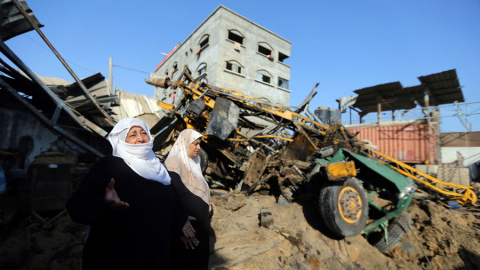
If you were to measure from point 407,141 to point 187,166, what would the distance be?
1560cm

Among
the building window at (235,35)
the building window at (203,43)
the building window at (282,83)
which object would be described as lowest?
the building window at (282,83)

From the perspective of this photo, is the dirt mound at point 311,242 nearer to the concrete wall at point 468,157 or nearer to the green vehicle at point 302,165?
the green vehicle at point 302,165

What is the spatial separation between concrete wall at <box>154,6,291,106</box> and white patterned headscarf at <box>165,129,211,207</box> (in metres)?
15.1

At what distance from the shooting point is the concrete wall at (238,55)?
17609mm

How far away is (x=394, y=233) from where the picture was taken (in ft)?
13.8

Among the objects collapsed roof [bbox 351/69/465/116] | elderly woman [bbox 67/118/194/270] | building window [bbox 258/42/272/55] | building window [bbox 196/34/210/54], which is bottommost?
elderly woman [bbox 67/118/194/270]

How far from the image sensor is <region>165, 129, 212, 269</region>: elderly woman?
191cm

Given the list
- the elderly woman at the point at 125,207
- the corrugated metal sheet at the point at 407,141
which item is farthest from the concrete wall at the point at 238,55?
the elderly woman at the point at 125,207

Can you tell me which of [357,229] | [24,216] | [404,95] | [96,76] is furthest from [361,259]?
[404,95]

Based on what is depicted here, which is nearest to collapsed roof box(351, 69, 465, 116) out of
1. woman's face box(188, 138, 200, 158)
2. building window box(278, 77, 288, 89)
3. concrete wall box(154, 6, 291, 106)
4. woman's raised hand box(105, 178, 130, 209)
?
building window box(278, 77, 288, 89)

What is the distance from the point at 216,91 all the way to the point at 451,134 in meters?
19.5

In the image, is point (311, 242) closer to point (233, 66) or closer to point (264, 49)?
point (233, 66)

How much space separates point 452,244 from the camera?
4184 millimetres

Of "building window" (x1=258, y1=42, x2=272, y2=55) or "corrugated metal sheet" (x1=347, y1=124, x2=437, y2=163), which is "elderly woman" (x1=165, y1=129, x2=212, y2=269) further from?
"building window" (x1=258, y1=42, x2=272, y2=55)
